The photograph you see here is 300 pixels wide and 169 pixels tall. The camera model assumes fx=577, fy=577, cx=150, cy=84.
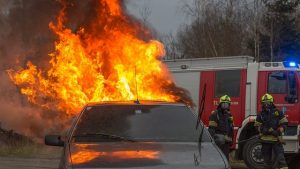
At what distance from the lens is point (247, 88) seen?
1425cm

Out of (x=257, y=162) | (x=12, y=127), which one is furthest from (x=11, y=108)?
(x=257, y=162)

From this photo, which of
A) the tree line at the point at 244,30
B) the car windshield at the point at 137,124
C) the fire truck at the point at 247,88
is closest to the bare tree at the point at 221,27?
the tree line at the point at 244,30

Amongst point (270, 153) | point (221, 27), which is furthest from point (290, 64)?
point (221, 27)

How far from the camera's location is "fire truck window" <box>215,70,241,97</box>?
1457 cm

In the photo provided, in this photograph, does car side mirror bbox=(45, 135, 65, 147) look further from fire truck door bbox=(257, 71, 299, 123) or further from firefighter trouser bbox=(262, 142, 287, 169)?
fire truck door bbox=(257, 71, 299, 123)

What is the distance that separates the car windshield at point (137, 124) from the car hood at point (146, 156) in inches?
9.6

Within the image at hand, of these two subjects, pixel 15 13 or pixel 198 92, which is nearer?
pixel 15 13

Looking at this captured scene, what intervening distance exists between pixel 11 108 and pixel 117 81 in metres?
3.35

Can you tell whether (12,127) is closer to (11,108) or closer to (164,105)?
(11,108)

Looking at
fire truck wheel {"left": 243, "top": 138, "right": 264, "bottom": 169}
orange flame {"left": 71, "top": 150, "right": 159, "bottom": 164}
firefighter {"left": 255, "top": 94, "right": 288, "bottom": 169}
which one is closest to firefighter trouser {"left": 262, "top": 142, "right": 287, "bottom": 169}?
firefighter {"left": 255, "top": 94, "right": 288, "bottom": 169}

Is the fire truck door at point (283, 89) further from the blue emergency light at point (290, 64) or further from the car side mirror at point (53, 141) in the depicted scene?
the car side mirror at point (53, 141)

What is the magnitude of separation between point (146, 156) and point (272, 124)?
6075 millimetres

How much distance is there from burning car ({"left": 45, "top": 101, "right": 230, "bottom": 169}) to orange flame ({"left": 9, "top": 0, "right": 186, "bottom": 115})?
593 centimetres

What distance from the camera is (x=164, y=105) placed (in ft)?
22.9
